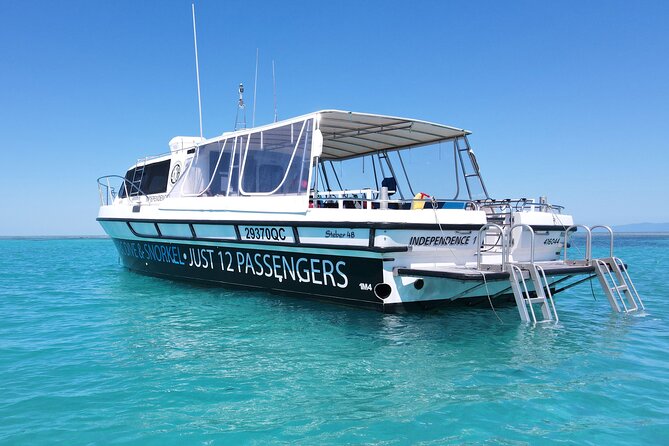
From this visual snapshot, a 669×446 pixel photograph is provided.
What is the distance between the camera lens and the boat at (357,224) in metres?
7.18

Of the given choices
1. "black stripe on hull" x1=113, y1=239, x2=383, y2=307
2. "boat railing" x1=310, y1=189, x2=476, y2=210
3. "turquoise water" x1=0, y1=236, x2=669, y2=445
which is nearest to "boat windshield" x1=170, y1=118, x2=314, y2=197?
"boat railing" x1=310, y1=189, x2=476, y2=210

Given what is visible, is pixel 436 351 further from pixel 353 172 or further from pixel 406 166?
pixel 353 172

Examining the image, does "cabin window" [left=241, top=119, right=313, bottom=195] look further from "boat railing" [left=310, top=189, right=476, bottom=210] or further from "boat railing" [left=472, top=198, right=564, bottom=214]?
"boat railing" [left=472, top=198, right=564, bottom=214]

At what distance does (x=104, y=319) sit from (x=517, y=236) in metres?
6.46

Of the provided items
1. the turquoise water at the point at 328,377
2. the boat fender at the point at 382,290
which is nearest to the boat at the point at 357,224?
the boat fender at the point at 382,290

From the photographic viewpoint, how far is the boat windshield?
812 cm

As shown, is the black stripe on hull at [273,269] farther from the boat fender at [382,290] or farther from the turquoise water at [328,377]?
the turquoise water at [328,377]

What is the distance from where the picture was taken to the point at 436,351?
5.75 m

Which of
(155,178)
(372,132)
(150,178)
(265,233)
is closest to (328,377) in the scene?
(265,233)

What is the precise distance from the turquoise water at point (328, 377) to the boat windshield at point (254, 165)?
2.05 metres

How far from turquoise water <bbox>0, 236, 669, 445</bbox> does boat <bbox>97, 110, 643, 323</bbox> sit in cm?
50

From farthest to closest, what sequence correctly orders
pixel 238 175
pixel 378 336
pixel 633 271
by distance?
pixel 633 271 < pixel 238 175 < pixel 378 336

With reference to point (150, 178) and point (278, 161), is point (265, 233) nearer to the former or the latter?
point (278, 161)

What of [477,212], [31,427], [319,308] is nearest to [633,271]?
[477,212]
